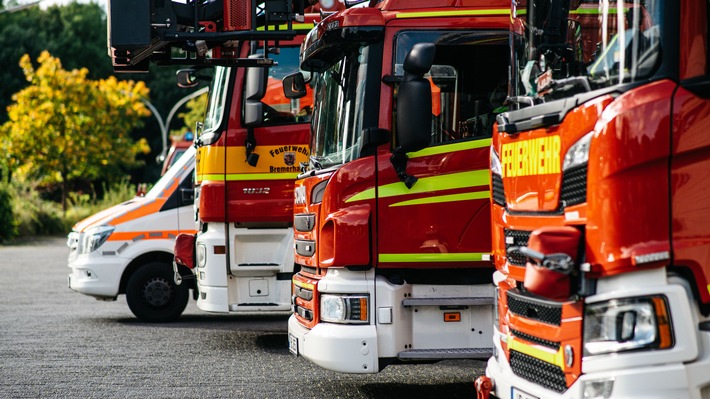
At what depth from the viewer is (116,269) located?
13797mm

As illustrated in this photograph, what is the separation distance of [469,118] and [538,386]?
2.79m

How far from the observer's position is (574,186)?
16.1ft

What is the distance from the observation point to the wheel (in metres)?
13.9

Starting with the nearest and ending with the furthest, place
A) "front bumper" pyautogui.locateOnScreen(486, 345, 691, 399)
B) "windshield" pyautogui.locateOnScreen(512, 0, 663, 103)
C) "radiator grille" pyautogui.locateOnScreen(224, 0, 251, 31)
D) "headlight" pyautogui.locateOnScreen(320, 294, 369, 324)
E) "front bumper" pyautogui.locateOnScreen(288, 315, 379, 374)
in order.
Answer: "front bumper" pyautogui.locateOnScreen(486, 345, 691, 399) → "windshield" pyautogui.locateOnScreen(512, 0, 663, 103) → "front bumper" pyautogui.locateOnScreen(288, 315, 379, 374) → "headlight" pyautogui.locateOnScreen(320, 294, 369, 324) → "radiator grille" pyautogui.locateOnScreen(224, 0, 251, 31)

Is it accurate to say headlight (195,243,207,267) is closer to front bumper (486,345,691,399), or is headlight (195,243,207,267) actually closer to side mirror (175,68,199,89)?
side mirror (175,68,199,89)

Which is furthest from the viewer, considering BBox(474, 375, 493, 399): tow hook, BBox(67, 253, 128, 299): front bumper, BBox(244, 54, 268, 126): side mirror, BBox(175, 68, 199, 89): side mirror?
BBox(67, 253, 128, 299): front bumper

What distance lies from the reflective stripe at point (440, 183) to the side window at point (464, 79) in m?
0.25

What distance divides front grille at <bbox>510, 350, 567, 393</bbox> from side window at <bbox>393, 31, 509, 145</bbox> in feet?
7.77

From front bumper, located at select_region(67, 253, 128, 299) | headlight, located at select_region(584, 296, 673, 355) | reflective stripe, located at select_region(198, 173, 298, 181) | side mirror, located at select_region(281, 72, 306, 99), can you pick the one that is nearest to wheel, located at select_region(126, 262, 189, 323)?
front bumper, located at select_region(67, 253, 128, 299)

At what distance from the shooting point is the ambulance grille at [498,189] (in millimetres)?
5832

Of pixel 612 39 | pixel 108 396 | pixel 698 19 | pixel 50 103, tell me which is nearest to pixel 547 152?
pixel 612 39

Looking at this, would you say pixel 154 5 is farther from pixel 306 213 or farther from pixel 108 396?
pixel 108 396

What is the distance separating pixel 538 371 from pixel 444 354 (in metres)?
2.29

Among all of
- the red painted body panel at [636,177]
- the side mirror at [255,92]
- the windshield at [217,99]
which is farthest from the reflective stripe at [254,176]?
the red painted body panel at [636,177]
